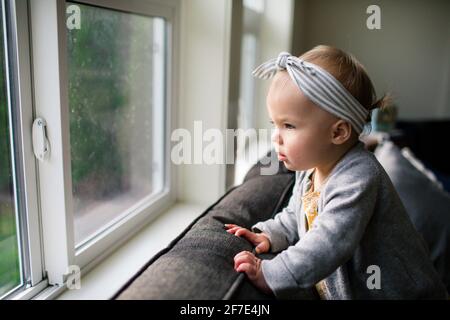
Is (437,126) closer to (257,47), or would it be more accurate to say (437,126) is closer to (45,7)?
(257,47)

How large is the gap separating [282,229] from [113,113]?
27.9 inches

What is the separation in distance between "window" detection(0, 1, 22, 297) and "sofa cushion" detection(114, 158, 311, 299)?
15.7 inches

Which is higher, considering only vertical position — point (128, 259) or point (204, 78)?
point (204, 78)

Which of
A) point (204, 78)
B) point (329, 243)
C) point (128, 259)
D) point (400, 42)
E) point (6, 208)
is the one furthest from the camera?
point (400, 42)

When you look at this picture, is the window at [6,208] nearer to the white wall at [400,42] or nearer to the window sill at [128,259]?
the window sill at [128,259]

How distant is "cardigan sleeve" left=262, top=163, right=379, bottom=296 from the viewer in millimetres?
777

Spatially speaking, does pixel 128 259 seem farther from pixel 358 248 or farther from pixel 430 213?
pixel 430 213

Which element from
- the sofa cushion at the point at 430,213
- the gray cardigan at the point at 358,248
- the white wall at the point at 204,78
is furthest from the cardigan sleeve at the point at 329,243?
the white wall at the point at 204,78

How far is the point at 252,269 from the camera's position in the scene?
821 millimetres

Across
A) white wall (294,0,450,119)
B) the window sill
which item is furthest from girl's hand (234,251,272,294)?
white wall (294,0,450,119)

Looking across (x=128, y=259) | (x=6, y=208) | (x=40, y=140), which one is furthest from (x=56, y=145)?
Result: (x=128, y=259)

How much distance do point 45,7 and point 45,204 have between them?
17.7 inches

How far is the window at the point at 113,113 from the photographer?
1189 millimetres
